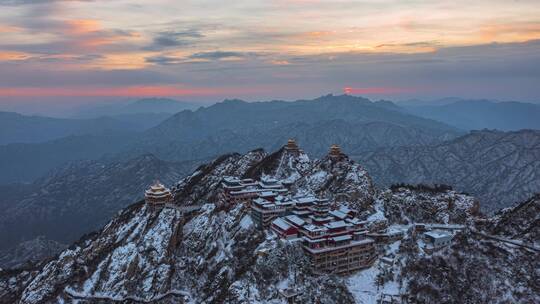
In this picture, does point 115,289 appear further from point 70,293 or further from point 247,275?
point 247,275

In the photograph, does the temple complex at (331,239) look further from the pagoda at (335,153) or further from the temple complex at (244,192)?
the pagoda at (335,153)

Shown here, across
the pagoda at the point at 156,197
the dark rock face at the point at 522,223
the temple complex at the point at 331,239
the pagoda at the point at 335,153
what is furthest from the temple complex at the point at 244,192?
the dark rock face at the point at 522,223

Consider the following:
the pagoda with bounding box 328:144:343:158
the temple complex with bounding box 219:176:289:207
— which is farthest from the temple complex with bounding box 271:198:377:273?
the pagoda with bounding box 328:144:343:158

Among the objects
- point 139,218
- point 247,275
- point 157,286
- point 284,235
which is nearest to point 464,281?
point 284,235

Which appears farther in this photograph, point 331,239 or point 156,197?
point 156,197

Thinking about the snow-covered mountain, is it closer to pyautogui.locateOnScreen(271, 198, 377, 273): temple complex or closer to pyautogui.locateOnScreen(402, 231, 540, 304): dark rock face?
pyautogui.locateOnScreen(402, 231, 540, 304): dark rock face

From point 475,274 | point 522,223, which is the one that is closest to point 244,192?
point 475,274

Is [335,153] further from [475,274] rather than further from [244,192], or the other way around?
[475,274]

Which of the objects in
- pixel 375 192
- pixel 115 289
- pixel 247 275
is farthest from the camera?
pixel 375 192
